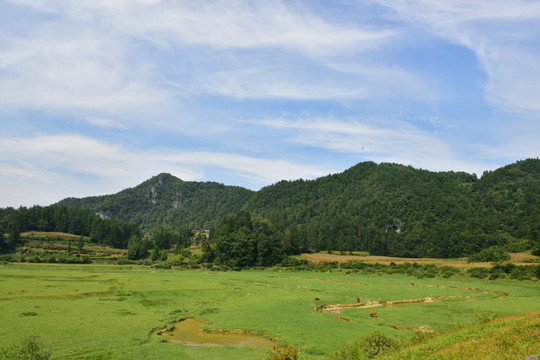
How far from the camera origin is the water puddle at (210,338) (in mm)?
28188

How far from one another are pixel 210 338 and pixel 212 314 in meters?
7.90

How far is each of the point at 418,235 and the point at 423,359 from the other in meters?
166

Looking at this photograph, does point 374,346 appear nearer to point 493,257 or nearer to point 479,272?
point 479,272

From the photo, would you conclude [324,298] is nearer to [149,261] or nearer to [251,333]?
[251,333]

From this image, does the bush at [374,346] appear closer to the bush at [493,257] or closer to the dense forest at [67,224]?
the bush at [493,257]

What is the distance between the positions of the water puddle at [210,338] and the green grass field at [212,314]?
3.49 ft

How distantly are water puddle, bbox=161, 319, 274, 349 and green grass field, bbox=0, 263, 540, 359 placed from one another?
106 centimetres

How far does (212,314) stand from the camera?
38.0 m

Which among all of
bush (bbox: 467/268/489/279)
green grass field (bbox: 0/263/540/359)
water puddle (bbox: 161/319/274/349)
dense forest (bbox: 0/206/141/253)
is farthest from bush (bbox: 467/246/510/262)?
dense forest (bbox: 0/206/141/253)

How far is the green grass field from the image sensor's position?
25.1 metres

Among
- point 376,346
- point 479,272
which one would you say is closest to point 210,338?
point 376,346

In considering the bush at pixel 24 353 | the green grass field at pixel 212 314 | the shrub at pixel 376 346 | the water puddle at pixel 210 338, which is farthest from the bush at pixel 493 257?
the bush at pixel 24 353

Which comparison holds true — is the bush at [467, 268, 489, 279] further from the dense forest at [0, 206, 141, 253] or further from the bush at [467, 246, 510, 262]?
the dense forest at [0, 206, 141, 253]

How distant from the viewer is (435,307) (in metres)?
40.9
